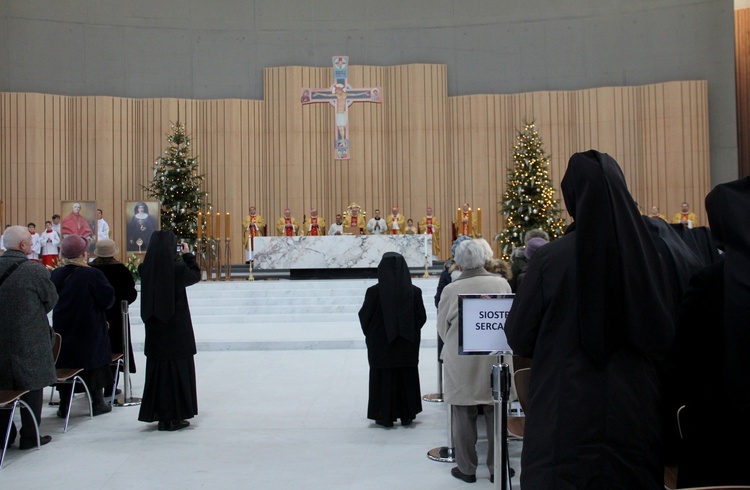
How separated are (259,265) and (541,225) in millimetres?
6701

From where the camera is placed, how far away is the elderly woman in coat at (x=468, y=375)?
475 cm

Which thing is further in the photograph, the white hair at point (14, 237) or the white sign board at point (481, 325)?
the white hair at point (14, 237)

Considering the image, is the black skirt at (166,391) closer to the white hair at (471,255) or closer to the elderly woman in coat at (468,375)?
the elderly woman in coat at (468,375)

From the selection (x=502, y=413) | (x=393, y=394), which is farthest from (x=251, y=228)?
(x=502, y=413)

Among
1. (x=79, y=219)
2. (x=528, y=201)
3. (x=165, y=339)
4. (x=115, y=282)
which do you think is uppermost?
(x=528, y=201)

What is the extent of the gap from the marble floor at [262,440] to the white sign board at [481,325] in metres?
1.48

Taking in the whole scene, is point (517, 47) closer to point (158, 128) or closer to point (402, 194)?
point (402, 194)

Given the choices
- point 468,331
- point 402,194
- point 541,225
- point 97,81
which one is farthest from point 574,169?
point 97,81

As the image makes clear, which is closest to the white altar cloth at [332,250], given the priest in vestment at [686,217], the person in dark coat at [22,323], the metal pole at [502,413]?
the priest in vestment at [686,217]

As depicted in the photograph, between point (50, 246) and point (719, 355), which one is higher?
point (50, 246)

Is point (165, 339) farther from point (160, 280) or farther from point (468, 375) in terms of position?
point (468, 375)

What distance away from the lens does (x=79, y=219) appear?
710 inches

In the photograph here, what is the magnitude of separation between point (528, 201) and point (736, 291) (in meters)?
16.1

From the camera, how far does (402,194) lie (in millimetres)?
21297
